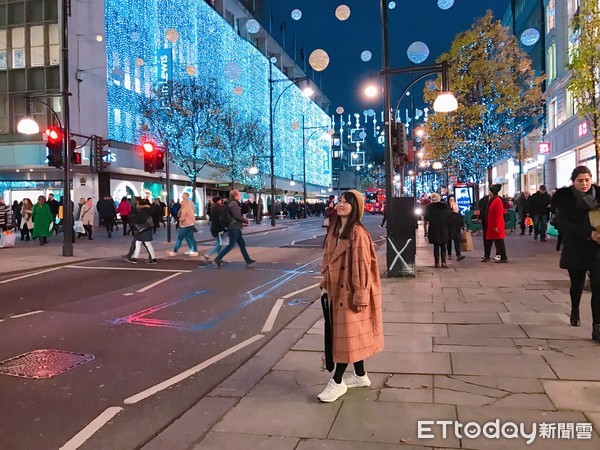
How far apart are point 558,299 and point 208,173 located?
39689 mm

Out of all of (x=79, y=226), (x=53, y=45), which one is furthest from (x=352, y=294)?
(x=53, y=45)

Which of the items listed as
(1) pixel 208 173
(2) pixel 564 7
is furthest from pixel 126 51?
(2) pixel 564 7

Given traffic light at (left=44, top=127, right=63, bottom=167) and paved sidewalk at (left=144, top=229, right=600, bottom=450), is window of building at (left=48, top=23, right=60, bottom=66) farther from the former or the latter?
paved sidewalk at (left=144, top=229, right=600, bottom=450)

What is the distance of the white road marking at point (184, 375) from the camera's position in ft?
14.3

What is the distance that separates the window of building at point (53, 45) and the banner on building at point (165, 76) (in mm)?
6307

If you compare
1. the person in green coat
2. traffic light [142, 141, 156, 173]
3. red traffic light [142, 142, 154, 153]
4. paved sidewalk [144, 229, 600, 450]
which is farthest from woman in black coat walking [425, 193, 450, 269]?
the person in green coat

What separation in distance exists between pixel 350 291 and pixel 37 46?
34.4 metres

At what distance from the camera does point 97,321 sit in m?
7.15

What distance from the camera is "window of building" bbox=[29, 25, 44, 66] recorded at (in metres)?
32.2

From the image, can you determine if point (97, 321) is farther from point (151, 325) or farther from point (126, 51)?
point (126, 51)

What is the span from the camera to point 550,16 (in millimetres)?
30359

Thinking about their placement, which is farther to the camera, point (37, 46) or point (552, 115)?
point (37, 46)

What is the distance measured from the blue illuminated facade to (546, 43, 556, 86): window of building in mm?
17678

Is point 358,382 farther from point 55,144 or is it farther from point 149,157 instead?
point 149,157
